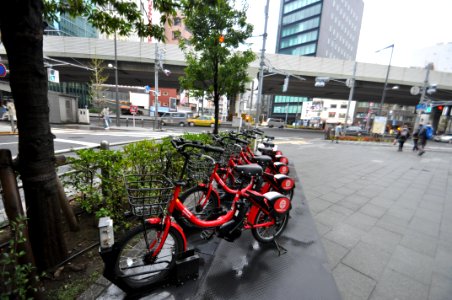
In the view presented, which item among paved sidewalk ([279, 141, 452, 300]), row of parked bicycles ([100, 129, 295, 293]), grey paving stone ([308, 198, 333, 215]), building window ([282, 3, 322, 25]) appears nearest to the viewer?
row of parked bicycles ([100, 129, 295, 293])

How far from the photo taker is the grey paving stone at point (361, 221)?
11.9 feet

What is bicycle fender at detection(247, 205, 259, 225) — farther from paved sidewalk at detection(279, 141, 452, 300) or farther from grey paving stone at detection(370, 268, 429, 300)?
grey paving stone at detection(370, 268, 429, 300)

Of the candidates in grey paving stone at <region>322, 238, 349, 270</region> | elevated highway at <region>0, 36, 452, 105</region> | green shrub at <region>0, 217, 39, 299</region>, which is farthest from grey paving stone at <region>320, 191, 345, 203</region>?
elevated highway at <region>0, 36, 452, 105</region>

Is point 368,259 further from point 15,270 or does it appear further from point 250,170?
point 15,270

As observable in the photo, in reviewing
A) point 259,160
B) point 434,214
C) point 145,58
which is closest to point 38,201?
point 259,160

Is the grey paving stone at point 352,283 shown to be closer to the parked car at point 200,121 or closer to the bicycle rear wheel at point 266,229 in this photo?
the bicycle rear wheel at point 266,229

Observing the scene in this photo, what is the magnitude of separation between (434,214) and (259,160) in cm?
397

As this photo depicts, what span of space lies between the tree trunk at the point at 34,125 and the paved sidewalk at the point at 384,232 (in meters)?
3.18

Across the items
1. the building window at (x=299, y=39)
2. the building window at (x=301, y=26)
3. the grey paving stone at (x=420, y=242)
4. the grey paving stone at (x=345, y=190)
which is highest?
the building window at (x=301, y=26)

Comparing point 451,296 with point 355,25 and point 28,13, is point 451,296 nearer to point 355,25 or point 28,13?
point 28,13

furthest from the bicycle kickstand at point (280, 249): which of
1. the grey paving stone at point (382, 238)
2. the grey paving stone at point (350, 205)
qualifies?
the grey paving stone at point (350, 205)

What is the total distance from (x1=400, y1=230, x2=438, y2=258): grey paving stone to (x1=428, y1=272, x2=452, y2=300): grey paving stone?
0.53 m

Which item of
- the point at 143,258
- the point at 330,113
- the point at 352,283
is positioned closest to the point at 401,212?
the point at 352,283

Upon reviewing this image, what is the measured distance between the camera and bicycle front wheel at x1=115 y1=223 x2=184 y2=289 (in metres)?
1.93
